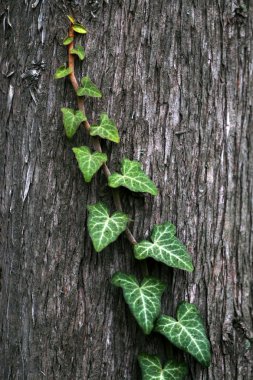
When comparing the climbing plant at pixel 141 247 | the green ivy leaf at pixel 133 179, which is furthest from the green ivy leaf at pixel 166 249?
the green ivy leaf at pixel 133 179

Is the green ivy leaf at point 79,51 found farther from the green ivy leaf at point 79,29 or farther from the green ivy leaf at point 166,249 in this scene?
the green ivy leaf at point 166,249

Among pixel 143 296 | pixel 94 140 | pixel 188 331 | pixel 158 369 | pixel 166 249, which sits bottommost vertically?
pixel 158 369

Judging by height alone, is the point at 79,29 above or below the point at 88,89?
above

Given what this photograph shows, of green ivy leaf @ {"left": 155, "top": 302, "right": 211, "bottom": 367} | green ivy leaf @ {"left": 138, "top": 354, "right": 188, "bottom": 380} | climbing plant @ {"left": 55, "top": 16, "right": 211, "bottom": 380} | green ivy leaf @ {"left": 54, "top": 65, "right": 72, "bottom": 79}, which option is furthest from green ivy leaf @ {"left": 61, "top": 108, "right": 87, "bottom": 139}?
green ivy leaf @ {"left": 138, "top": 354, "right": 188, "bottom": 380}

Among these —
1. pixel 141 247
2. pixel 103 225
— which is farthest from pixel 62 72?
pixel 141 247

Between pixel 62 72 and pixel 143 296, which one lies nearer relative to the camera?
pixel 143 296

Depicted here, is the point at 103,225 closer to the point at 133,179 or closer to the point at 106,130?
the point at 133,179

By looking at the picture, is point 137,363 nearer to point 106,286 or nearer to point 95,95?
point 106,286

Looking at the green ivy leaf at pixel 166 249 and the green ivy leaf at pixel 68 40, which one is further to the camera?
the green ivy leaf at pixel 68 40
